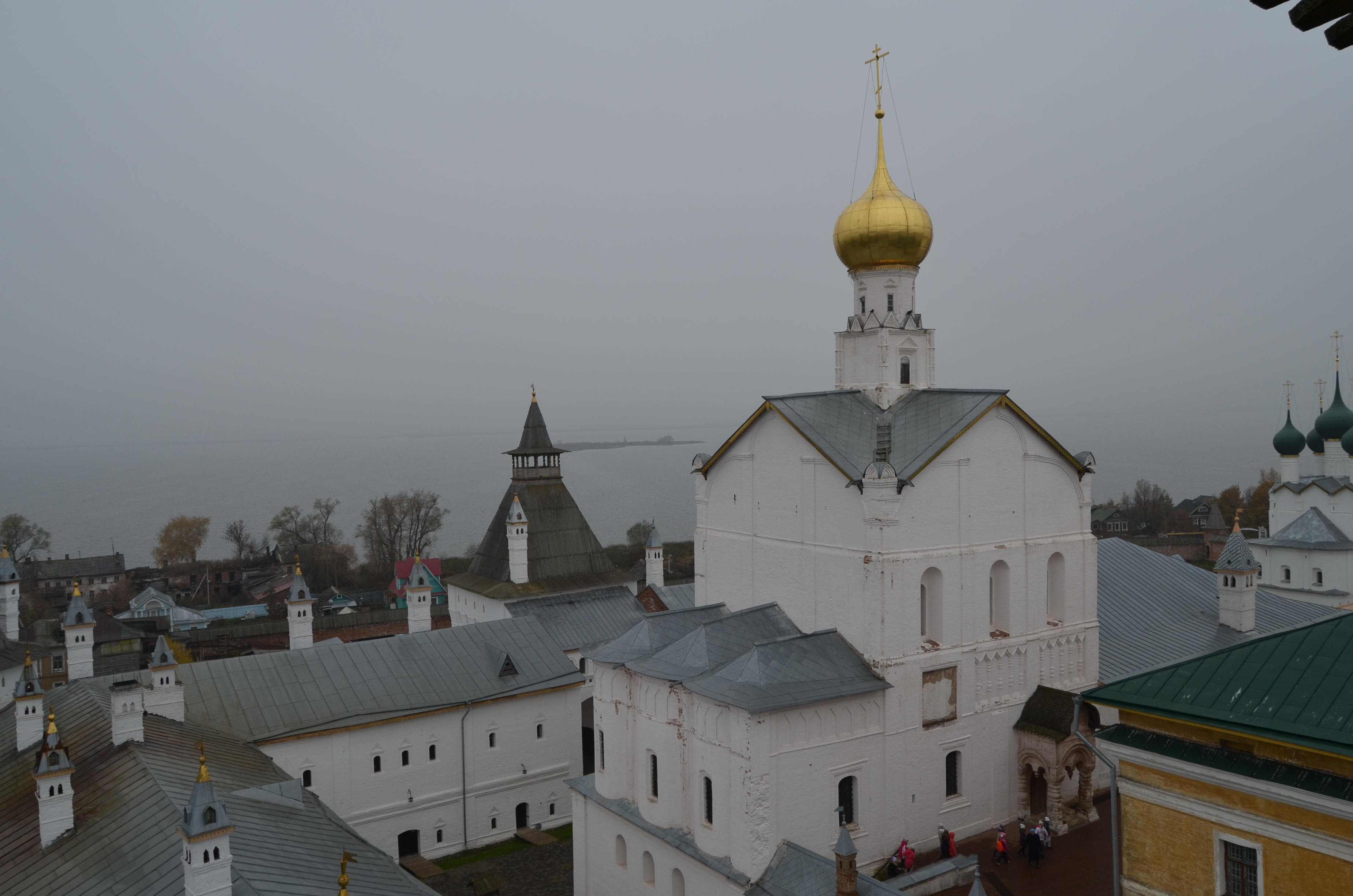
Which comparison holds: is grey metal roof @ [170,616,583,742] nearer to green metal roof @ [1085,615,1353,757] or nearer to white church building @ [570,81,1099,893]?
white church building @ [570,81,1099,893]

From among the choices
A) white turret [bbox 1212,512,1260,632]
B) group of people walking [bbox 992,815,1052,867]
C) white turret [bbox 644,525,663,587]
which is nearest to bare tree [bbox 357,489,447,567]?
white turret [bbox 644,525,663,587]

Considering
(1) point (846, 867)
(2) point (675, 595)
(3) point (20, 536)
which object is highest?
(2) point (675, 595)

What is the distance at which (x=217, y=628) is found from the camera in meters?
37.4

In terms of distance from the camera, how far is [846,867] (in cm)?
1123

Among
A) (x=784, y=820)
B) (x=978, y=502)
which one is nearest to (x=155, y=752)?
(x=784, y=820)

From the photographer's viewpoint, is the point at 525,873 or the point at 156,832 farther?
the point at 525,873

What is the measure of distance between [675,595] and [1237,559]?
47.2 feet

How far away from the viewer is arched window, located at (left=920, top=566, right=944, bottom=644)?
15.3 m

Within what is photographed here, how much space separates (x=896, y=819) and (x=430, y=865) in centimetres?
907

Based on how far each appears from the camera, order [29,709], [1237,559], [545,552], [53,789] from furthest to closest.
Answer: [545,552]
[1237,559]
[29,709]
[53,789]

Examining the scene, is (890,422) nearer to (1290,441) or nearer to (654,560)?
(654,560)

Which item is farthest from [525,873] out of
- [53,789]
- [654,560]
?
[654,560]

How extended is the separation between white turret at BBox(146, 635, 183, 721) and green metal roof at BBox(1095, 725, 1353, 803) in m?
14.5

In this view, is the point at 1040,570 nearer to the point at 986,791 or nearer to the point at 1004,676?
the point at 1004,676
